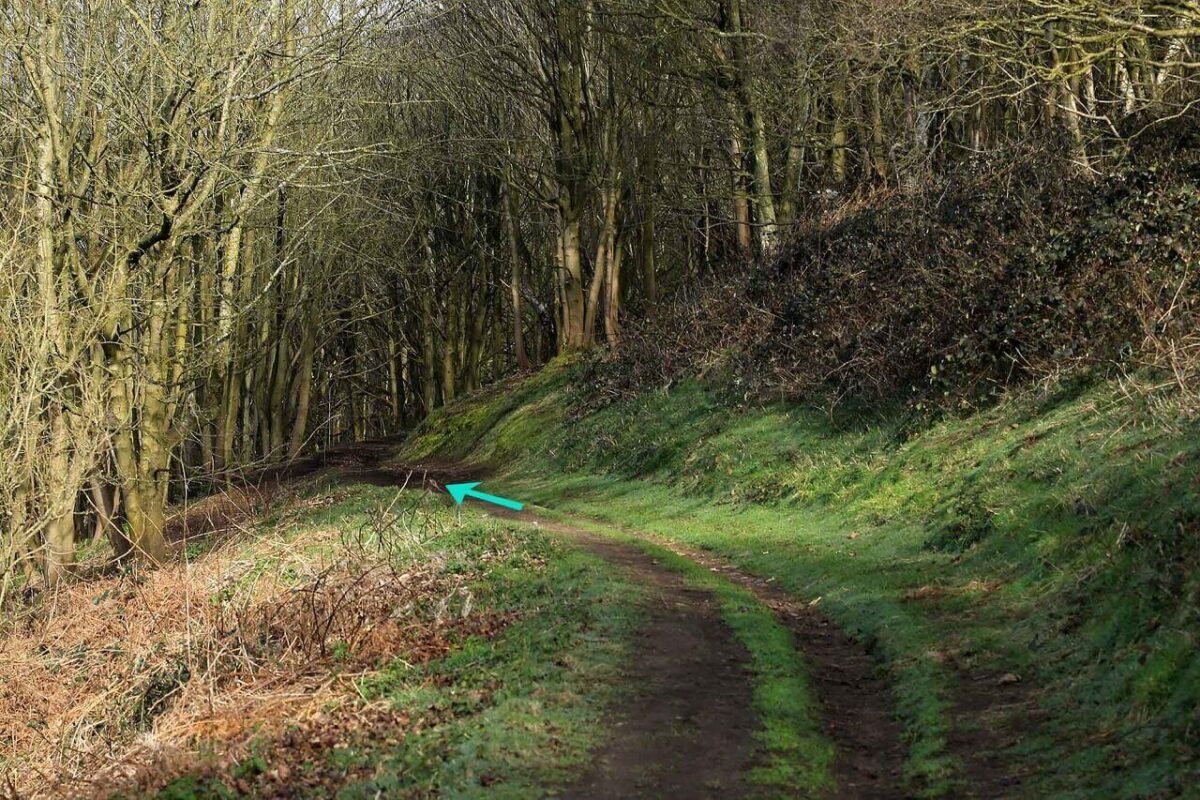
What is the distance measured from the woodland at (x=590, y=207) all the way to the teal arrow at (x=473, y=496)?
4465 millimetres

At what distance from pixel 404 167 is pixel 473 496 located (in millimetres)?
19842

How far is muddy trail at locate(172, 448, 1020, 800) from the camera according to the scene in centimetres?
759

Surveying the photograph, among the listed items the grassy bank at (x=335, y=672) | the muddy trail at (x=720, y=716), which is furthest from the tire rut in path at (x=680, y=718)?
the grassy bank at (x=335, y=672)

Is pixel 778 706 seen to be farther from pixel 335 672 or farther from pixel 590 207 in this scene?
pixel 590 207

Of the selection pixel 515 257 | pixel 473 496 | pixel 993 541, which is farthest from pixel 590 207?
pixel 993 541

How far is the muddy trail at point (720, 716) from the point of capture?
7.59m

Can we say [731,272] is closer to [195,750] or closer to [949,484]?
[949,484]

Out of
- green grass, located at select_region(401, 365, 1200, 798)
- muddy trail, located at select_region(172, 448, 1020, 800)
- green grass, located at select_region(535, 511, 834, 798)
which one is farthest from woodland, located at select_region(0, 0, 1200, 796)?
green grass, located at select_region(535, 511, 834, 798)

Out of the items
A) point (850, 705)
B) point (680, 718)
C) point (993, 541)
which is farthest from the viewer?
point (993, 541)

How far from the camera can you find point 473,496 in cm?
2602

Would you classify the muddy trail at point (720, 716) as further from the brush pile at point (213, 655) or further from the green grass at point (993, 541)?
the brush pile at point (213, 655)

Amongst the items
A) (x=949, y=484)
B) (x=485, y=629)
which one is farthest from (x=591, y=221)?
(x=485, y=629)

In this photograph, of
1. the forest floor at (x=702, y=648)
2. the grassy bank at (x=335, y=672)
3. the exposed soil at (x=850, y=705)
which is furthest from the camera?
the grassy bank at (x=335, y=672)

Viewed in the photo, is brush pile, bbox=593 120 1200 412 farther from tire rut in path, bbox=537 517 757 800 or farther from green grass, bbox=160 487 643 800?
green grass, bbox=160 487 643 800
